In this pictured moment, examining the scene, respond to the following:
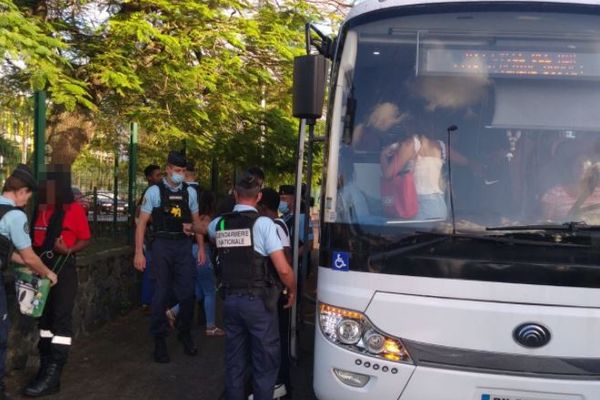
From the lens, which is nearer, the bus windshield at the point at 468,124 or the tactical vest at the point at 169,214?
the bus windshield at the point at 468,124

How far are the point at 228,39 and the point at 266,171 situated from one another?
3422 mm

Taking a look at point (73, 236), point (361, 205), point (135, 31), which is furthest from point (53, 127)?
point (361, 205)

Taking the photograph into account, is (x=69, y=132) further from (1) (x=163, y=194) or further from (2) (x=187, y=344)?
(2) (x=187, y=344)

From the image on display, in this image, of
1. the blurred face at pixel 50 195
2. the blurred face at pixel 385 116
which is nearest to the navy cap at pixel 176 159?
the blurred face at pixel 50 195

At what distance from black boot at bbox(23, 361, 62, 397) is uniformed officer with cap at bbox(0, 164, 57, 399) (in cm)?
62

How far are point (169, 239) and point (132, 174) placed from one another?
3367 mm

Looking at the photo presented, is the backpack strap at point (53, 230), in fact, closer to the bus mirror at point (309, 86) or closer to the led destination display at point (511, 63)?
the bus mirror at point (309, 86)

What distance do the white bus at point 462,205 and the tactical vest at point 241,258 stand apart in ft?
1.67

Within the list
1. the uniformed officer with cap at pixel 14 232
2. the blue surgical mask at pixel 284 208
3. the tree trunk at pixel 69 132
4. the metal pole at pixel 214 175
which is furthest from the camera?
the metal pole at pixel 214 175

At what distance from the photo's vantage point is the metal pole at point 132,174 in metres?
8.95

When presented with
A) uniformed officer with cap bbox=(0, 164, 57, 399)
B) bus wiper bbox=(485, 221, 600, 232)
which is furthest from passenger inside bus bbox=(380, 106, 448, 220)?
uniformed officer with cap bbox=(0, 164, 57, 399)

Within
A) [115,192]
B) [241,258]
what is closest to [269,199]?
[241,258]

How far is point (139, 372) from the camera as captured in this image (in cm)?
598

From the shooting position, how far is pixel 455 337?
3.56m
